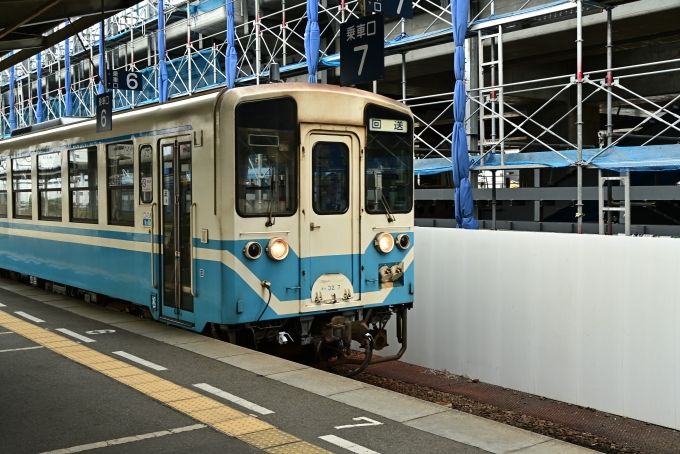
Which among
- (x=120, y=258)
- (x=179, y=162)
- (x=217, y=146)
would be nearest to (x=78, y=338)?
(x=120, y=258)

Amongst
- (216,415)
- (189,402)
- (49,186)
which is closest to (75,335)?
(189,402)

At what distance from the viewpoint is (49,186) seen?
1223cm

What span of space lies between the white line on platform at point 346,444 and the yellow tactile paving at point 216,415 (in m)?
0.82

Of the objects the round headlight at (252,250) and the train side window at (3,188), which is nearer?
the round headlight at (252,250)

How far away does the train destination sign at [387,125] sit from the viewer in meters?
8.63

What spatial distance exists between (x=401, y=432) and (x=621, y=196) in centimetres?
1203

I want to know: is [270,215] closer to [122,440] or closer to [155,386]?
[155,386]

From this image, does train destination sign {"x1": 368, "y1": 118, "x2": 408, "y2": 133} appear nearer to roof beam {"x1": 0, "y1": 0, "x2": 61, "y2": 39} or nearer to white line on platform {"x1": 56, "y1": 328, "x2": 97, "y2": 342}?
roof beam {"x1": 0, "y1": 0, "x2": 61, "y2": 39}

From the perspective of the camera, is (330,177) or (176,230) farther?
(176,230)

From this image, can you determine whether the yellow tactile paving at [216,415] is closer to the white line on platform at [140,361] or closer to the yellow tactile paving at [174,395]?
the yellow tactile paving at [174,395]

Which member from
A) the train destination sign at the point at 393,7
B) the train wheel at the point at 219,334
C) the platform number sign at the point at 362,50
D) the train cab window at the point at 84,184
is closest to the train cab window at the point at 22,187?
the train cab window at the point at 84,184

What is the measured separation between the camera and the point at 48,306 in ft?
37.5

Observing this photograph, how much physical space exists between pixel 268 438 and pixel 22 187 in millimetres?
9933

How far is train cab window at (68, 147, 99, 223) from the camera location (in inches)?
413
